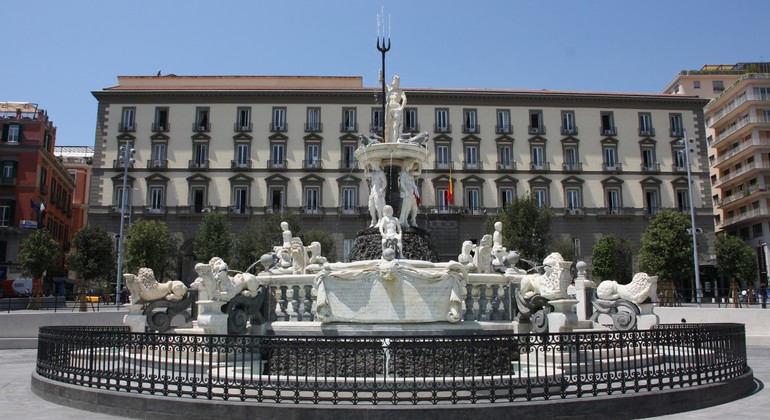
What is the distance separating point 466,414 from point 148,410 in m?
4.35

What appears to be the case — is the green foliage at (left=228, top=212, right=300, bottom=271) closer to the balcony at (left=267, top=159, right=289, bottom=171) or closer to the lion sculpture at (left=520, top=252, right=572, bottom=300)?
the balcony at (left=267, top=159, right=289, bottom=171)

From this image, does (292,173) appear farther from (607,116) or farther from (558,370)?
(558,370)

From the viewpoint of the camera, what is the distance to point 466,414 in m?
7.57

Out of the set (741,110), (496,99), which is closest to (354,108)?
(496,99)

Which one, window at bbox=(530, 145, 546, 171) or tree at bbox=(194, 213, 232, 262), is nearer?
tree at bbox=(194, 213, 232, 262)

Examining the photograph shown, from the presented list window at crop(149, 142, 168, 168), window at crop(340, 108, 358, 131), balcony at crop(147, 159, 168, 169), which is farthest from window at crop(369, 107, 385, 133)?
window at crop(149, 142, 168, 168)

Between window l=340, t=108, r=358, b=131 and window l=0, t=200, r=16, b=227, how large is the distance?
29.4m

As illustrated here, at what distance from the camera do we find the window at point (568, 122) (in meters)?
57.3

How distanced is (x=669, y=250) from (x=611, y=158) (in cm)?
1306

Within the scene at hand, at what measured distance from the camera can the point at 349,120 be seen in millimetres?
56781

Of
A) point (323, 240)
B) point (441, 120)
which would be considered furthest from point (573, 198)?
point (323, 240)

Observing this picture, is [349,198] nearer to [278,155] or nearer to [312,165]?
[312,165]

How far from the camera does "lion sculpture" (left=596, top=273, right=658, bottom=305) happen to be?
47.2 ft

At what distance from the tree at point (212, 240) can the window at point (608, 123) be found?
35723mm
